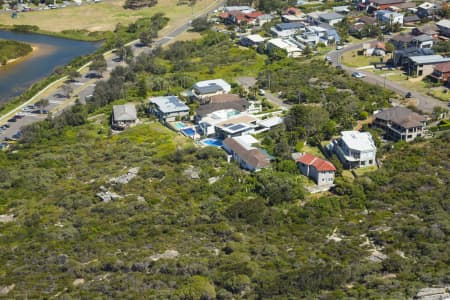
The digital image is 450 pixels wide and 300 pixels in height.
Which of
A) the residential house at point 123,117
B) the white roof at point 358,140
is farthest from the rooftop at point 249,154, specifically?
the residential house at point 123,117

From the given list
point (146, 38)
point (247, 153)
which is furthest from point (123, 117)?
point (146, 38)

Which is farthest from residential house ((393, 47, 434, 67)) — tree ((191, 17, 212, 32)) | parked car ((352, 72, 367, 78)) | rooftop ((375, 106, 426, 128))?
tree ((191, 17, 212, 32))

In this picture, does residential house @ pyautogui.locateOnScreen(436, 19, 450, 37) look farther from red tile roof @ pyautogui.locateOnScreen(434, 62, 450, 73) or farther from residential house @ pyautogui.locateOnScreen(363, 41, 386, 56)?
red tile roof @ pyautogui.locateOnScreen(434, 62, 450, 73)

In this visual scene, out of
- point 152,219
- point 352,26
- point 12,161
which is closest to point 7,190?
point 12,161

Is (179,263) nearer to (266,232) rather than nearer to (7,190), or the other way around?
(266,232)

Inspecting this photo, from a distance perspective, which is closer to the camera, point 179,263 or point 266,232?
point 179,263

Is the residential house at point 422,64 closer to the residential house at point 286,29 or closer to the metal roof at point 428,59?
the metal roof at point 428,59
